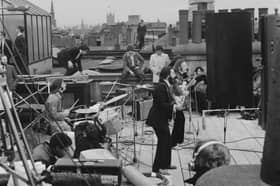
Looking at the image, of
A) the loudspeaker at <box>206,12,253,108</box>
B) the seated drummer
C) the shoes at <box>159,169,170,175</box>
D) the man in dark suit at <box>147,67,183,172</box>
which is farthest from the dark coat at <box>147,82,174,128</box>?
the loudspeaker at <box>206,12,253,108</box>

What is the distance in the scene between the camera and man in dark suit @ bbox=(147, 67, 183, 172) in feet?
26.6

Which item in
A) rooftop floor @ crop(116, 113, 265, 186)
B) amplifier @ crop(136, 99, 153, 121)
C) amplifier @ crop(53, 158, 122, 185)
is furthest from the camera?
amplifier @ crop(136, 99, 153, 121)

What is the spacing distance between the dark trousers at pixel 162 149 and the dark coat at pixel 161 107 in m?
0.10

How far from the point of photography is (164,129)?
818 centimetres

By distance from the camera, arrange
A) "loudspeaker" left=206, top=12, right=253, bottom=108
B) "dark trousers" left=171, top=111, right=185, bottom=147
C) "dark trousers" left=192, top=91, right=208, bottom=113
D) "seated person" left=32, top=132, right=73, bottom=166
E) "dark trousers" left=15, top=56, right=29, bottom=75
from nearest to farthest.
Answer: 1. "dark trousers" left=15, top=56, right=29, bottom=75
2. "seated person" left=32, top=132, right=73, bottom=166
3. "loudspeaker" left=206, top=12, right=253, bottom=108
4. "dark trousers" left=171, top=111, right=185, bottom=147
5. "dark trousers" left=192, top=91, right=208, bottom=113

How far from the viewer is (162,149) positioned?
8289 millimetres

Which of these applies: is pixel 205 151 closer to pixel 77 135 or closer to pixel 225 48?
pixel 77 135

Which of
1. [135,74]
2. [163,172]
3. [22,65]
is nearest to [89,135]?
[163,172]

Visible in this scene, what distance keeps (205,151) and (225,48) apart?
5.04 meters

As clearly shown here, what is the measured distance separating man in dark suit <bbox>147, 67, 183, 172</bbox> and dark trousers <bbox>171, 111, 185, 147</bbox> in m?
1.46

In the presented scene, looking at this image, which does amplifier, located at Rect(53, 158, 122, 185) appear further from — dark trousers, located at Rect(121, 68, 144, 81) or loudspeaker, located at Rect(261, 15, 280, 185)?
dark trousers, located at Rect(121, 68, 144, 81)

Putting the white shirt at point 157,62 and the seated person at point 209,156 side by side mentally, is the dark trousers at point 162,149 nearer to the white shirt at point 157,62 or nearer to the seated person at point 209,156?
the seated person at point 209,156

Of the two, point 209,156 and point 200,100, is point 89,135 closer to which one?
point 209,156

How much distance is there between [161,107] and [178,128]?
1.85 metres
